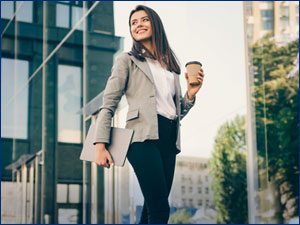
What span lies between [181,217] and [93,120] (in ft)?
5.63

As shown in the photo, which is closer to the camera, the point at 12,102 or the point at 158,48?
the point at 158,48

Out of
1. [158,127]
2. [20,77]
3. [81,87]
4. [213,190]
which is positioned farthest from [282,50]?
[158,127]

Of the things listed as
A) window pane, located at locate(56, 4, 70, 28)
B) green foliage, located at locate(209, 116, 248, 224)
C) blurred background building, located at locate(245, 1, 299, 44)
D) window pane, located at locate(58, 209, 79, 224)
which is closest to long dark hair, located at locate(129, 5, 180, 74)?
window pane, located at locate(58, 209, 79, 224)

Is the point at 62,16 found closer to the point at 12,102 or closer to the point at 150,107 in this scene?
the point at 12,102

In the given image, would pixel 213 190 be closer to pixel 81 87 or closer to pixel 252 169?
pixel 252 169

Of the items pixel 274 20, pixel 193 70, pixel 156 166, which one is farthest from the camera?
pixel 274 20

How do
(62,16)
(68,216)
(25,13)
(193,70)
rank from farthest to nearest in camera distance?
(25,13), (62,16), (68,216), (193,70)

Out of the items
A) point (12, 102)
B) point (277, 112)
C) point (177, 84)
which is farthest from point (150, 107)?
point (12, 102)

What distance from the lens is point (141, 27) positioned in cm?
245

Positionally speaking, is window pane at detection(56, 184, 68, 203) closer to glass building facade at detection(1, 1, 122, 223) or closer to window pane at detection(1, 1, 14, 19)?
glass building facade at detection(1, 1, 122, 223)

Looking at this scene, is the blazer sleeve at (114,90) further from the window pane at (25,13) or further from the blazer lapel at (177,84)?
the window pane at (25,13)

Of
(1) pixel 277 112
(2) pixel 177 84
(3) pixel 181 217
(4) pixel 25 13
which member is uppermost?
(4) pixel 25 13

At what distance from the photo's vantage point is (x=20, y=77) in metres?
8.44

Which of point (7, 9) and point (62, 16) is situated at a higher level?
point (7, 9)
